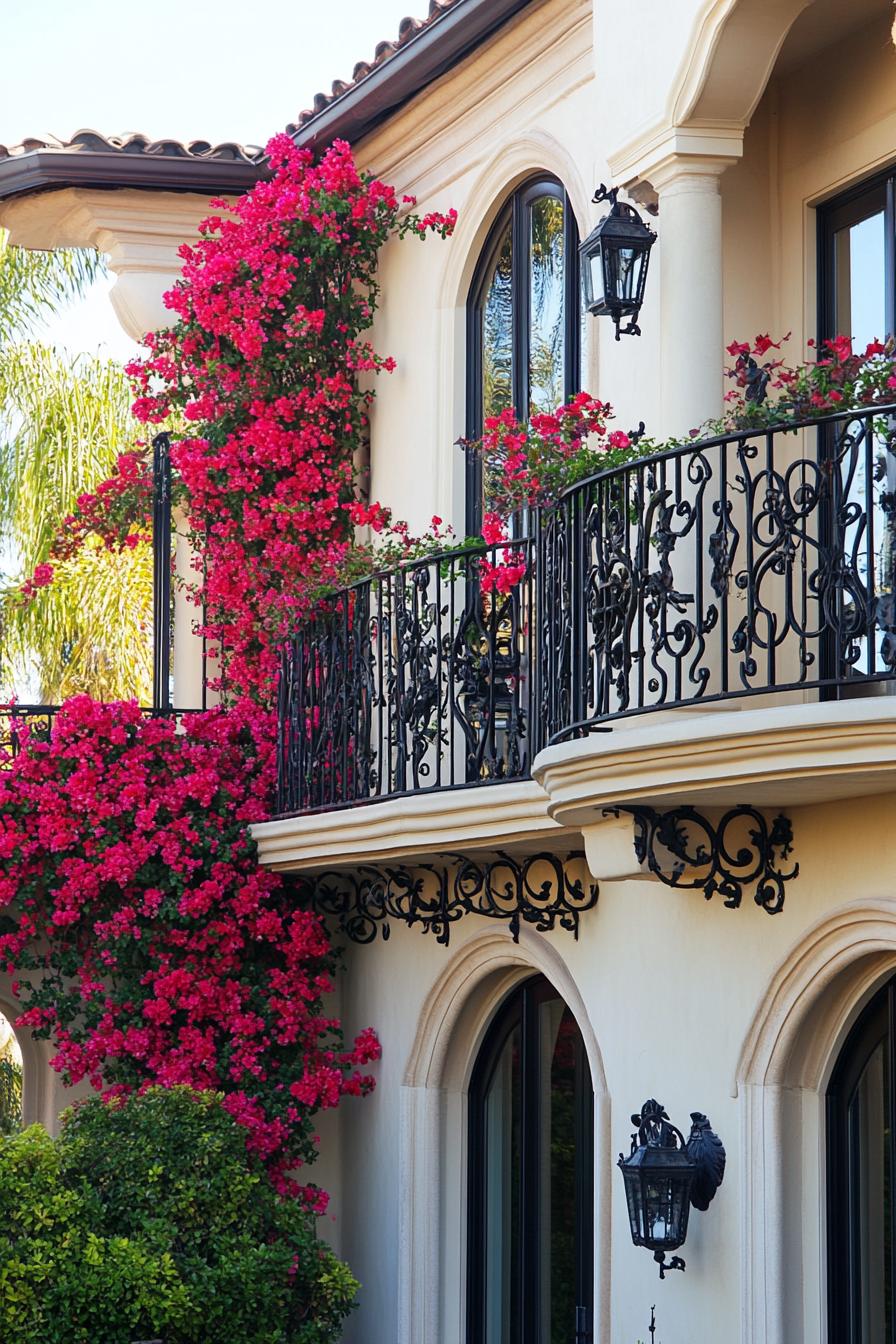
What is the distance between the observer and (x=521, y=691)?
9578 millimetres

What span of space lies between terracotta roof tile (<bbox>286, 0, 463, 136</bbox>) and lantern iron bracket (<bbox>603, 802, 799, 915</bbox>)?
495cm

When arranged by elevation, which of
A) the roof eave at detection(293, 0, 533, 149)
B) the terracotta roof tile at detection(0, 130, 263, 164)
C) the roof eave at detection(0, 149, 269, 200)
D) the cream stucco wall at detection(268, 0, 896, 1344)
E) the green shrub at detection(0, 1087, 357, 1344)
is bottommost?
the green shrub at detection(0, 1087, 357, 1344)

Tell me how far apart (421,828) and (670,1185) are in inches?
88.7

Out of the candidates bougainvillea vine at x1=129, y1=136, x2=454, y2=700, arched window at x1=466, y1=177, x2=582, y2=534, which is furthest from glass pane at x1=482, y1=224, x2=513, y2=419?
bougainvillea vine at x1=129, y1=136, x2=454, y2=700

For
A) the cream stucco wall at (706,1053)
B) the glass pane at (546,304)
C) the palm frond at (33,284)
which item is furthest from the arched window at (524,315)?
the palm frond at (33,284)

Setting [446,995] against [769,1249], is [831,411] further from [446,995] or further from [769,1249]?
[446,995]

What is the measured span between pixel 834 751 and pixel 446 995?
477 cm

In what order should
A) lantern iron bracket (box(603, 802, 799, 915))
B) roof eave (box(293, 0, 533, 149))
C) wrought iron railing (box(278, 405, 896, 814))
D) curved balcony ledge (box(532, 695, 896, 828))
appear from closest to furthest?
curved balcony ledge (box(532, 695, 896, 828)) → wrought iron railing (box(278, 405, 896, 814)) → lantern iron bracket (box(603, 802, 799, 915)) → roof eave (box(293, 0, 533, 149))

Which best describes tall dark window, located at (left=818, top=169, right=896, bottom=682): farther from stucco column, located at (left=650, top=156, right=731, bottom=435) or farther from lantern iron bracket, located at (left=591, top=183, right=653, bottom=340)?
lantern iron bracket, located at (left=591, top=183, right=653, bottom=340)

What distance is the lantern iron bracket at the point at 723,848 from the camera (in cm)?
809

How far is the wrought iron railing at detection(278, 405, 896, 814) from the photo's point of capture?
7.18m

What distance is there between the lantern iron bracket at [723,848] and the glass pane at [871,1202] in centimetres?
81

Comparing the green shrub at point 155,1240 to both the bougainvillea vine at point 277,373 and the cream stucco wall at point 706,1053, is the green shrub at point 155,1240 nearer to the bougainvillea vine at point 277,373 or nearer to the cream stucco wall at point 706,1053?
the cream stucco wall at point 706,1053

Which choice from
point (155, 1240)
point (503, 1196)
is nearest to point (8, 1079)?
point (503, 1196)
